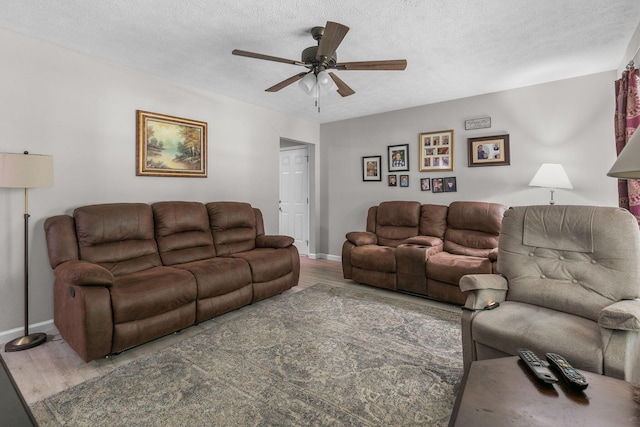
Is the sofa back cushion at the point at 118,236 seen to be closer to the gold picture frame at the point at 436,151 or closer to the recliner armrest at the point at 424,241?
the recliner armrest at the point at 424,241

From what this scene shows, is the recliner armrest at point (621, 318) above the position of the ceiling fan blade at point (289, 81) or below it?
below

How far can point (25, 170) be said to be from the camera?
2.36 m

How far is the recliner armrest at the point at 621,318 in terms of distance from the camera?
1.39 meters

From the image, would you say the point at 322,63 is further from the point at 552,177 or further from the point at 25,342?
the point at 25,342

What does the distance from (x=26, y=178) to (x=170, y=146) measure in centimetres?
146

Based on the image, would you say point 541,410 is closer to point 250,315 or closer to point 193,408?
point 193,408

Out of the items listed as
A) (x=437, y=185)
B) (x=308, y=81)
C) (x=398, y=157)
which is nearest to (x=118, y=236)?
(x=308, y=81)

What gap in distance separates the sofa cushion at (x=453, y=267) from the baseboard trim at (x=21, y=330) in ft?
12.5

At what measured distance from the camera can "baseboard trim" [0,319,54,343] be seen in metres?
2.55

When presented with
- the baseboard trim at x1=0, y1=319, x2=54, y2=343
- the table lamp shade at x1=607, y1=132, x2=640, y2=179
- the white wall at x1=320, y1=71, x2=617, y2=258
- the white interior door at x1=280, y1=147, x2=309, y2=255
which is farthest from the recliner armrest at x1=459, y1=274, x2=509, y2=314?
the white interior door at x1=280, y1=147, x2=309, y2=255

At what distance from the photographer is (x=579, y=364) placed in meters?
1.45

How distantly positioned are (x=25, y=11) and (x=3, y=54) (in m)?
0.53

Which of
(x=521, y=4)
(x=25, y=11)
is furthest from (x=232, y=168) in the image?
(x=521, y=4)

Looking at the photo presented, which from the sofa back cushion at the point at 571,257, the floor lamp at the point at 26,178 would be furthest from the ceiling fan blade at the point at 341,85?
the floor lamp at the point at 26,178
